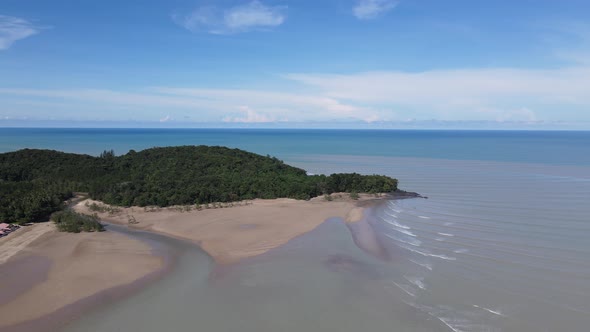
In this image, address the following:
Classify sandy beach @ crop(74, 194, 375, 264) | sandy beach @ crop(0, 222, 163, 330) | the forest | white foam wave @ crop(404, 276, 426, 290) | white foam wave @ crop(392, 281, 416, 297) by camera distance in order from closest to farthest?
sandy beach @ crop(0, 222, 163, 330)
white foam wave @ crop(392, 281, 416, 297)
white foam wave @ crop(404, 276, 426, 290)
sandy beach @ crop(74, 194, 375, 264)
the forest

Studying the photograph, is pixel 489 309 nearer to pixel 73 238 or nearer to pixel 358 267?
pixel 358 267

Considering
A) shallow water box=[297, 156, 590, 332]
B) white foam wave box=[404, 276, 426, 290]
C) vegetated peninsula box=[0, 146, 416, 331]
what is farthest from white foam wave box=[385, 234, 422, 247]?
white foam wave box=[404, 276, 426, 290]

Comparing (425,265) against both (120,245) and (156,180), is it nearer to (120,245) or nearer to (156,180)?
(120,245)

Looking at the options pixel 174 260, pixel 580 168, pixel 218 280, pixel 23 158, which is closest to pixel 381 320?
pixel 218 280

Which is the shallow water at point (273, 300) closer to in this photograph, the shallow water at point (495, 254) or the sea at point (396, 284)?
the sea at point (396, 284)

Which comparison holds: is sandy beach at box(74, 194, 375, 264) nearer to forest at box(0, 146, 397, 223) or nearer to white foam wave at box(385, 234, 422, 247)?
forest at box(0, 146, 397, 223)

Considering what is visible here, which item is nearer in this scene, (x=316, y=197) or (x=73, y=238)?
(x=73, y=238)

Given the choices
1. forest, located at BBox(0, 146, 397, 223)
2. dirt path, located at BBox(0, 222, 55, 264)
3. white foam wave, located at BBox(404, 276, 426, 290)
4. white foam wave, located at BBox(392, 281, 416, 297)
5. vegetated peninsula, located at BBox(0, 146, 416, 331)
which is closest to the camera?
white foam wave, located at BBox(392, 281, 416, 297)

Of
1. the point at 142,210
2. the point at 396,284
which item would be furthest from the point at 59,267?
the point at 396,284
